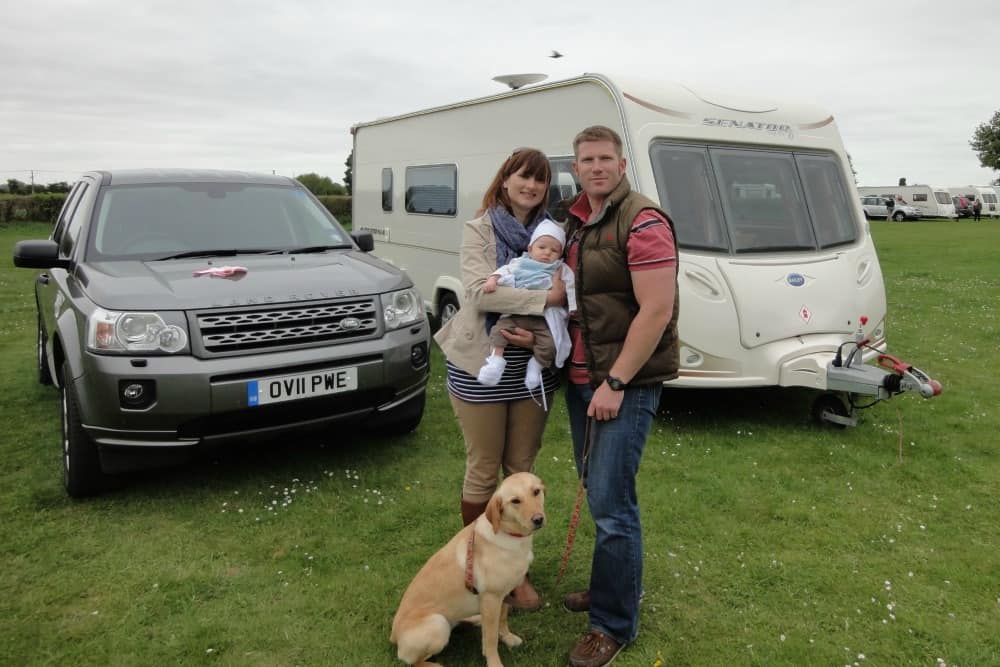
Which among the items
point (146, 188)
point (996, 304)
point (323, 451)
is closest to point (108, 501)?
point (323, 451)

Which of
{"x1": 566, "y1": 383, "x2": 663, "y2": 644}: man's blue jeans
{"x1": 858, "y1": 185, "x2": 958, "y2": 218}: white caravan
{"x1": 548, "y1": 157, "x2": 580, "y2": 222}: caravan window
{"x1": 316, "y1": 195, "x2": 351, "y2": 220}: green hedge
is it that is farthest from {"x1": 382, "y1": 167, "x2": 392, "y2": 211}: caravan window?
{"x1": 858, "y1": 185, "x2": 958, "y2": 218}: white caravan

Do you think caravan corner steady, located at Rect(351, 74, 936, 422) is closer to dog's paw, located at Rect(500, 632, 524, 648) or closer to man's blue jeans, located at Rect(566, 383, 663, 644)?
man's blue jeans, located at Rect(566, 383, 663, 644)

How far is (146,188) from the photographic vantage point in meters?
5.18

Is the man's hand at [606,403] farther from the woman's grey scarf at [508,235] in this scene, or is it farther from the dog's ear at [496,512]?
the woman's grey scarf at [508,235]

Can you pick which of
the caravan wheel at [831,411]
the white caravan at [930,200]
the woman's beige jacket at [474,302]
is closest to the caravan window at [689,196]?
the caravan wheel at [831,411]

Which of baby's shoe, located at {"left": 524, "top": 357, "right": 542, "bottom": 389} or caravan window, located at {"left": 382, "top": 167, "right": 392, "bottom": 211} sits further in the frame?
caravan window, located at {"left": 382, "top": 167, "right": 392, "bottom": 211}

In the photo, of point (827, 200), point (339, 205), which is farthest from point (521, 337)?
point (339, 205)

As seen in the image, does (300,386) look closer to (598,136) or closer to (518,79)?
(598,136)

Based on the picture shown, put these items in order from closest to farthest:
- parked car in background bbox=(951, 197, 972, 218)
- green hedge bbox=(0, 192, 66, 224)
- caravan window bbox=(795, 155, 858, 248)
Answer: caravan window bbox=(795, 155, 858, 248) → green hedge bbox=(0, 192, 66, 224) → parked car in background bbox=(951, 197, 972, 218)

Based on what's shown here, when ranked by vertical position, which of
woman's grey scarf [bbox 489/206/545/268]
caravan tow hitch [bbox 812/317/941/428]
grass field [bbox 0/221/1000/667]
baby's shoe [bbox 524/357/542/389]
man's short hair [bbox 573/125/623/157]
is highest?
man's short hair [bbox 573/125/623/157]

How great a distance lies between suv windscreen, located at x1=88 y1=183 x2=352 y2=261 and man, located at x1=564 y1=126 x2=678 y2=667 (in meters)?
3.01

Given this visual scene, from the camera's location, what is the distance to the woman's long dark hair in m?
2.99

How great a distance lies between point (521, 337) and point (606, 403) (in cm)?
46

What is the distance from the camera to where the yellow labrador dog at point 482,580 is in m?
2.71
